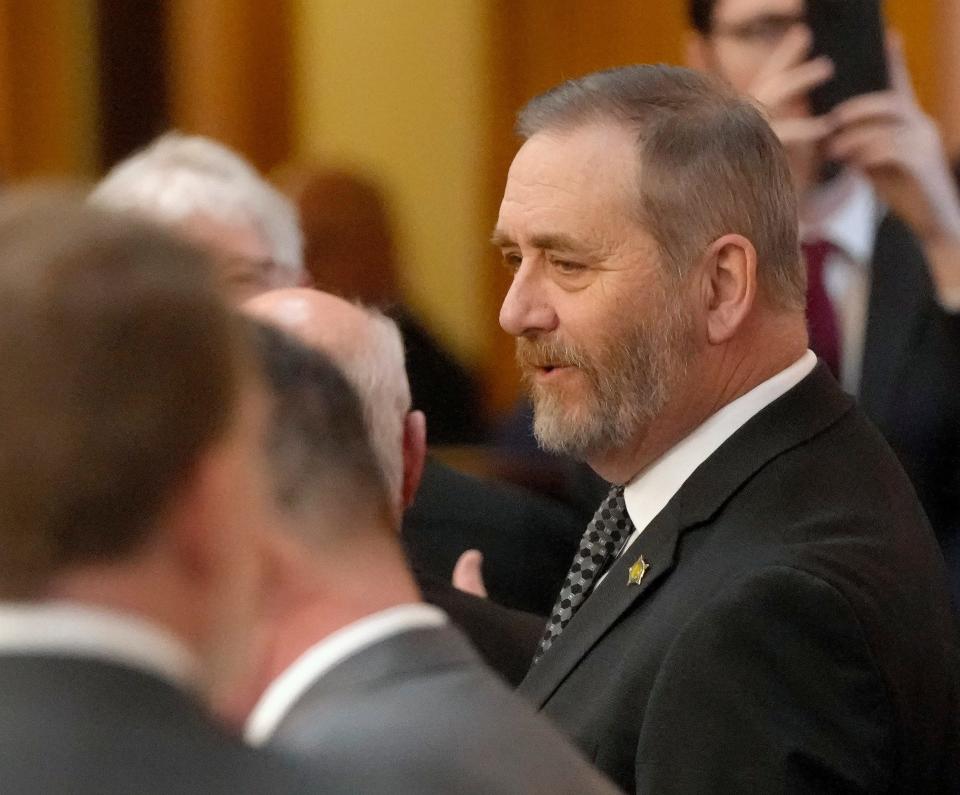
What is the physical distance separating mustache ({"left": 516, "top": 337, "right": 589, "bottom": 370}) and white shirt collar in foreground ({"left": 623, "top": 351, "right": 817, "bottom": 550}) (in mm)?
145

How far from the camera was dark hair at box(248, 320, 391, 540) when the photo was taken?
115 cm

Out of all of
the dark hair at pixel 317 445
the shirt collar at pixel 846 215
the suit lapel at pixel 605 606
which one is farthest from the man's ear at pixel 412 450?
the shirt collar at pixel 846 215

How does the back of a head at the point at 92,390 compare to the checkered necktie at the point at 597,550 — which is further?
the checkered necktie at the point at 597,550

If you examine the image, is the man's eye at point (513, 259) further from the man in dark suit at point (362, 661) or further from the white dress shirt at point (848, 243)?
the man in dark suit at point (362, 661)

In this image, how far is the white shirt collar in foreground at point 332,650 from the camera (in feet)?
3.60

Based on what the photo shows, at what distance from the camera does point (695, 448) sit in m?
2.10

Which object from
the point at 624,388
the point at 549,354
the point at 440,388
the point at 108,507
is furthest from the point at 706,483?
the point at 440,388

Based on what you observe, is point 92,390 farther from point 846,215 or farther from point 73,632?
point 846,215

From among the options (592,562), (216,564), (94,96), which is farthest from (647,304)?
(94,96)

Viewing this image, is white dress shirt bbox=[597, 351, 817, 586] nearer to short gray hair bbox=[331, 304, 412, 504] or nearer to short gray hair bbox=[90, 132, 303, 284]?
short gray hair bbox=[331, 304, 412, 504]

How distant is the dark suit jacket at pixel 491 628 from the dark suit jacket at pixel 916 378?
695mm

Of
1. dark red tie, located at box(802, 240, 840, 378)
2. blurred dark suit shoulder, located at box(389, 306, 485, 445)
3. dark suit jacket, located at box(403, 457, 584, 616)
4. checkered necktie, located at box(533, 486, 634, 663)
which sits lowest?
blurred dark suit shoulder, located at box(389, 306, 485, 445)

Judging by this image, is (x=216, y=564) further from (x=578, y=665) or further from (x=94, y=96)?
(x=94, y=96)

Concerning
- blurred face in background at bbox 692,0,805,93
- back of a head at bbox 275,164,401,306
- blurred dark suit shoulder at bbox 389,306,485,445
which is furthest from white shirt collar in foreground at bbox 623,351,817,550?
blurred dark suit shoulder at bbox 389,306,485,445
